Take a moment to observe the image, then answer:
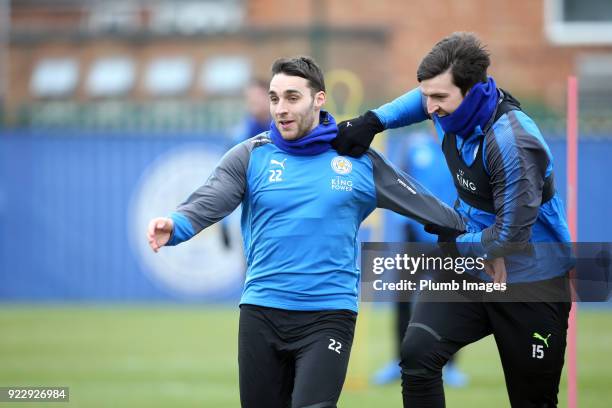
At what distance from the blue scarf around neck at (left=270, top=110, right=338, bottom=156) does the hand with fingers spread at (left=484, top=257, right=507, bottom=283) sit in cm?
103

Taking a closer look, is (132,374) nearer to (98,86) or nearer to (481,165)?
(481,165)

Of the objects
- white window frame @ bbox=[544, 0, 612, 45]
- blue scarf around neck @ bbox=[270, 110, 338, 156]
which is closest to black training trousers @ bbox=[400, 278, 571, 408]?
blue scarf around neck @ bbox=[270, 110, 338, 156]

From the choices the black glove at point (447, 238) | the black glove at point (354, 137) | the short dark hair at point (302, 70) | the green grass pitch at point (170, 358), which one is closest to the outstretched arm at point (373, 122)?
Result: the black glove at point (354, 137)

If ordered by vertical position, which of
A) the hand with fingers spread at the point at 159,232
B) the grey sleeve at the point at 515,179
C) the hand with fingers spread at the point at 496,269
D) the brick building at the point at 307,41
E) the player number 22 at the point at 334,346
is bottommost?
the player number 22 at the point at 334,346

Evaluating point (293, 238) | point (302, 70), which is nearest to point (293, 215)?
point (293, 238)

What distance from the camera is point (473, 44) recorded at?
5.71 m

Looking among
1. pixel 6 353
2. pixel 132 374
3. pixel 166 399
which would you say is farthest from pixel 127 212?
pixel 166 399

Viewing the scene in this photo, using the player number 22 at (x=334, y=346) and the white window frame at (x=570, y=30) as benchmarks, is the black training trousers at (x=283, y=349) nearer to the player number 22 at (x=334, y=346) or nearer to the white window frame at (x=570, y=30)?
the player number 22 at (x=334, y=346)

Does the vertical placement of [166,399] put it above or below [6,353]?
below

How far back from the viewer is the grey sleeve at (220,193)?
553 cm

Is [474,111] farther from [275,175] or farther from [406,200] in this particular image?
[275,175]

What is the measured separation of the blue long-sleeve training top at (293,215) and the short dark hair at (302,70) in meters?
0.36

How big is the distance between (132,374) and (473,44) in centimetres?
625

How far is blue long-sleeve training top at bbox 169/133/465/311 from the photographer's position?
18.6 feet
